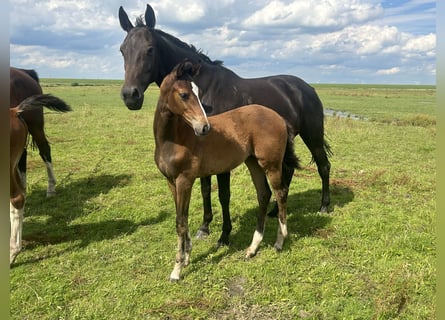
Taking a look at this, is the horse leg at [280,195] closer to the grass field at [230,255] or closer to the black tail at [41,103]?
the grass field at [230,255]

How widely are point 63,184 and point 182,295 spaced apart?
16.6 ft

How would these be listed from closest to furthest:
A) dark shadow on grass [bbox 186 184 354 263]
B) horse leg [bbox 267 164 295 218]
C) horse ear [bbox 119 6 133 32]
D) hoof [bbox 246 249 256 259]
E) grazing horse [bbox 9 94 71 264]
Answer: grazing horse [bbox 9 94 71 264], hoof [bbox 246 249 256 259], horse ear [bbox 119 6 133 32], dark shadow on grass [bbox 186 184 354 263], horse leg [bbox 267 164 295 218]

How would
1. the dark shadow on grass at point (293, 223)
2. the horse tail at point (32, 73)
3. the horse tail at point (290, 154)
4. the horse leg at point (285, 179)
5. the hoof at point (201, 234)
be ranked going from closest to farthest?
1. the dark shadow on grass at point (293, 223)
2. the horse tail at point (290, 154)
3. the hoof at point (201, 234)
4. the horse leg at point (285, 179)
5. the horse tail at point (32, 73)

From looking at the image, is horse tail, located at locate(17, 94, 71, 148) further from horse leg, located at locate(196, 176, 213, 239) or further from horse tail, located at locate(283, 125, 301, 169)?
horse tail, located at locate(283, 125, 301, 169)

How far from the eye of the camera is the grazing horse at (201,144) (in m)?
3.50

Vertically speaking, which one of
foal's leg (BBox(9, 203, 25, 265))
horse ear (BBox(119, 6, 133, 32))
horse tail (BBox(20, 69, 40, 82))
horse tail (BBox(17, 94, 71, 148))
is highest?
horse ear (BBox(119, 6, 133, 32))

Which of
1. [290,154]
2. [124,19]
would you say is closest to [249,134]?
[290,154]

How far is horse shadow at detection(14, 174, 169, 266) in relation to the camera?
15.4ft

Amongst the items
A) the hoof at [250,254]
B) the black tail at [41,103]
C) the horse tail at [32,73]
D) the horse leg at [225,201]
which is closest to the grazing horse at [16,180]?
the black tail at [41,103]

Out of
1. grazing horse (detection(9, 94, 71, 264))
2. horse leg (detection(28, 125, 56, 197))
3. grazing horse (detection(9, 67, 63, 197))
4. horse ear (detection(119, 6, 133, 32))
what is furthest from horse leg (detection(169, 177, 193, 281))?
horse leg (detection(28, 125, 56, 197))

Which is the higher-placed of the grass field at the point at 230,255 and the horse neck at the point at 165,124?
the horse neck at the point at 165,124

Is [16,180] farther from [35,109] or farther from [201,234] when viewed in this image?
[201,234]

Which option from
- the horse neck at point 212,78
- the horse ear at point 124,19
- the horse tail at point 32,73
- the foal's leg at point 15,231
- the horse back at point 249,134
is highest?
the horse ear at point 124,19

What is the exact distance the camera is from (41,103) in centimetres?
427
